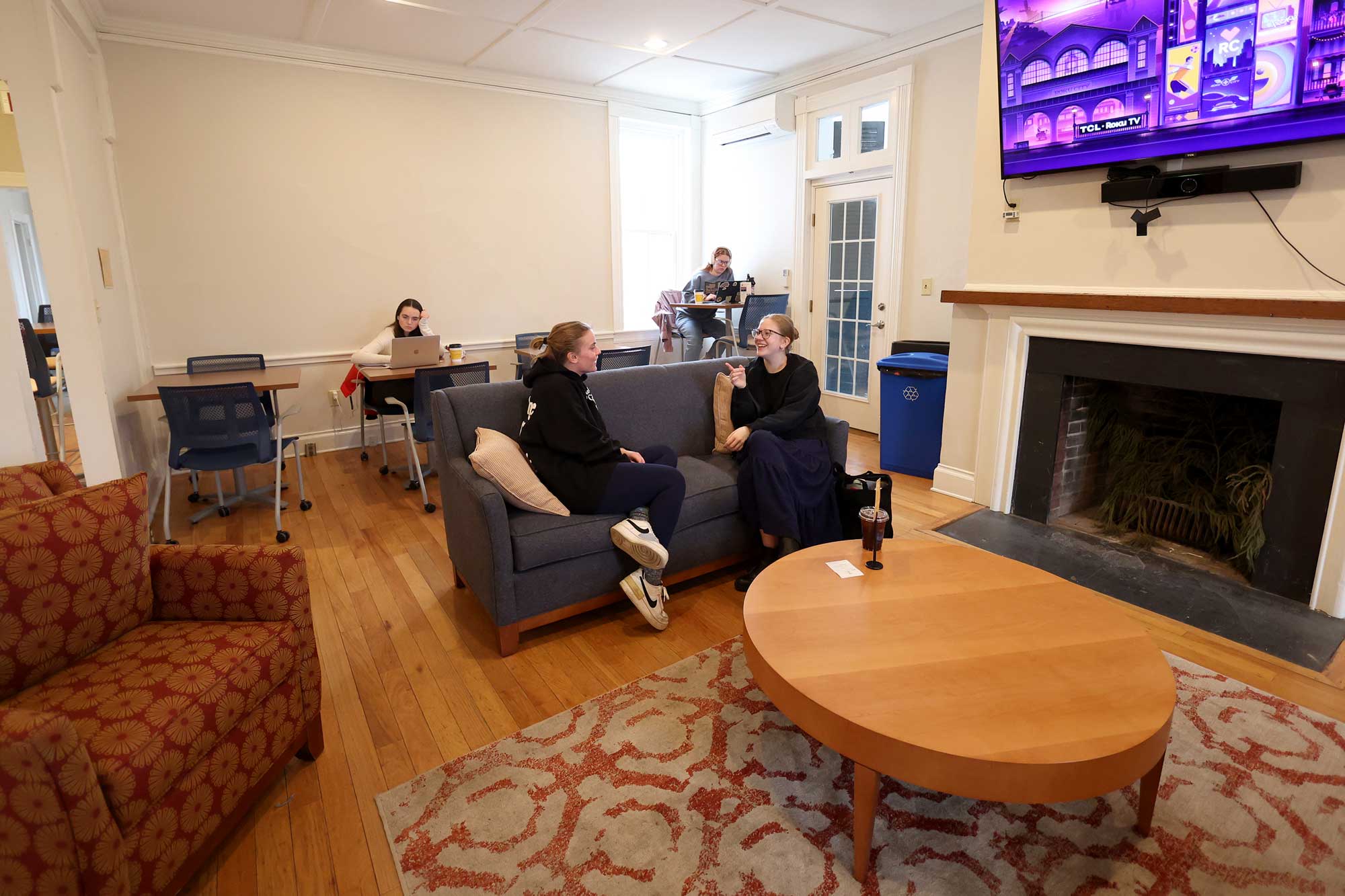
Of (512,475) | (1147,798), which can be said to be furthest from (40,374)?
(1147,798)

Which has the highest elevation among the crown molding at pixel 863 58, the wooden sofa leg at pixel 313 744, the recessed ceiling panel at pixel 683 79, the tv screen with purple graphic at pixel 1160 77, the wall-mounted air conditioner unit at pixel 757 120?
the recessed ceiling panel at pixel 683 79

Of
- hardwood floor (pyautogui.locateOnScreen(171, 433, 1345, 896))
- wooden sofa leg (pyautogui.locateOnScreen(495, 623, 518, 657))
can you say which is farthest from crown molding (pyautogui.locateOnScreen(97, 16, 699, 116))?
wooden sofa leg (pyautogui.locateOnScreen(495, 623, 518, 657))

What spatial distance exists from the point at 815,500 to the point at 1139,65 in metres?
2.22

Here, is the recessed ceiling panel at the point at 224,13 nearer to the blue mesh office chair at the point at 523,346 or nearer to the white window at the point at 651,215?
the blue mesh office chair at the point at 523,346

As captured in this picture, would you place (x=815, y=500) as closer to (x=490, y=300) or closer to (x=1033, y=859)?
(x=1033, y=859)

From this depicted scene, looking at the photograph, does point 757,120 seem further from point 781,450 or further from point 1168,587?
point 1168,587

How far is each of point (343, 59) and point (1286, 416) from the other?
19.5 feet

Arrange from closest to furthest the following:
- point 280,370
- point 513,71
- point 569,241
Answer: point 280,370, point 513,71, point 569,241

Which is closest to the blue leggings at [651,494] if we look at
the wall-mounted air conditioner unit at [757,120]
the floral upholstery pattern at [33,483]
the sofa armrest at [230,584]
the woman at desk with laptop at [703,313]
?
the sofa armrest at [230,584]

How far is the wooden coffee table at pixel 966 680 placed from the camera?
4.67 feet

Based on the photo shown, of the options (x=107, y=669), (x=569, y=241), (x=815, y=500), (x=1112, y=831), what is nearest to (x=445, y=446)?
(x=107, y=669)

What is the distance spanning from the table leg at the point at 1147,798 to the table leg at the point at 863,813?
2.19ft

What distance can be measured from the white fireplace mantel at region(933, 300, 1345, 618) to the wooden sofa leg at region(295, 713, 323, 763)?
11.1 ft

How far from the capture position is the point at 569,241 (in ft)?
20.7
